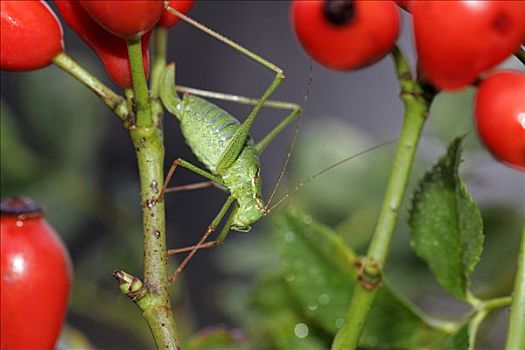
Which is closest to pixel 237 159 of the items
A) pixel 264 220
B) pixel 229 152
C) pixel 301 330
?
pixel 229 152

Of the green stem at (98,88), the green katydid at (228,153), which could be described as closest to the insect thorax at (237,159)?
the green katydid at (228,153)

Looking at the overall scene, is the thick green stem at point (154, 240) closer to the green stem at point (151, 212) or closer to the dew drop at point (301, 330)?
the green stem at point (151, 212)

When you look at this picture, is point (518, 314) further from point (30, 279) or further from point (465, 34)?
point (30, 279)

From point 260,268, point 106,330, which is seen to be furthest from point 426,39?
point 106,330

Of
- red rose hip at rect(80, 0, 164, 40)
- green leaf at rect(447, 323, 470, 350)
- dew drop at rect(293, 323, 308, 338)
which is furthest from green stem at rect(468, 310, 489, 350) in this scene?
red rose hip at rect(80, 0, 164, 40)

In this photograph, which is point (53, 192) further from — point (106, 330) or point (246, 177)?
point (106, 330)

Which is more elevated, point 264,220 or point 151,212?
point 151,212

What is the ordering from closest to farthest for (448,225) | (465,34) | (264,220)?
(465,34), (448,225), (264,220)
